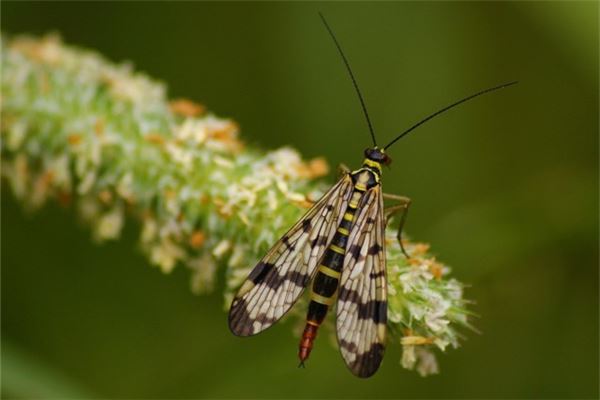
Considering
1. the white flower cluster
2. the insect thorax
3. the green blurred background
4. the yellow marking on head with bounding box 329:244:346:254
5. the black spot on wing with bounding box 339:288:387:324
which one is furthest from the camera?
the green blurred background

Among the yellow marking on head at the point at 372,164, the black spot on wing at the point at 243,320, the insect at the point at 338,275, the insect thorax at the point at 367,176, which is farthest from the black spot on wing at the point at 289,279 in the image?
the yellow marking on head at the point at 372,164

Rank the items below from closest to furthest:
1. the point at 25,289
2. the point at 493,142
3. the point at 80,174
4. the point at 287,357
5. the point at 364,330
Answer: the point at 364,330, the point at 80,174, the point at 287,357, the point at 25,289, the point at 493,142

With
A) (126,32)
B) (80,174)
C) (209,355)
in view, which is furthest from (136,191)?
(126,32)

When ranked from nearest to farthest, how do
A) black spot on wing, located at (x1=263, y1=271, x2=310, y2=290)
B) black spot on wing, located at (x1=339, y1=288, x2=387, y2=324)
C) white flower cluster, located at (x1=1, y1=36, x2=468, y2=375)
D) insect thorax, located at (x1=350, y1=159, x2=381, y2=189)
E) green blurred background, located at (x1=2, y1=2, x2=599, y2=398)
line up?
black spot on wing, located at (x1=339, y1=288, x2=387, y2=324), white flower cluster, located at (x1=1, y1=36, x2=468, y2=375), black spot on wing, located at (x1=263, y1=271, x2=310, y2=290), insect thorax, located at (x1=350, y1=159, x2=381, y2=189), green blurred background, located at (x1=2, y1=2, x2=599, y2=398)

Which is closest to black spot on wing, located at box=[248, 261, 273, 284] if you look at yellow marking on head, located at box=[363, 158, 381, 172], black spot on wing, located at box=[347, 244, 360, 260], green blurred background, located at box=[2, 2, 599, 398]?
black spot on wing, located at box=[347, 244, 360, 260]

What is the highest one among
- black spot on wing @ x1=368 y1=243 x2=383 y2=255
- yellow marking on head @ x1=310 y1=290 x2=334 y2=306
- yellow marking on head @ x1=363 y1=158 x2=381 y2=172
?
yellow marking on head @ x1=363 y1=158 x2=381 y2=172

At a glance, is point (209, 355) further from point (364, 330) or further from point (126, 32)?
point (126, 32)

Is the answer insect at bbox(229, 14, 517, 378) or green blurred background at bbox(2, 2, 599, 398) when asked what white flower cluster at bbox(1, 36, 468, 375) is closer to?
insect at bbox(229, 14, 517, 378)

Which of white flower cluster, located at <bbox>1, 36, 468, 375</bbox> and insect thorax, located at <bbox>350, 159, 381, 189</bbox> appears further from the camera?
insect thorax, located at <bbox>350, 159, 381, 189</bbox>
